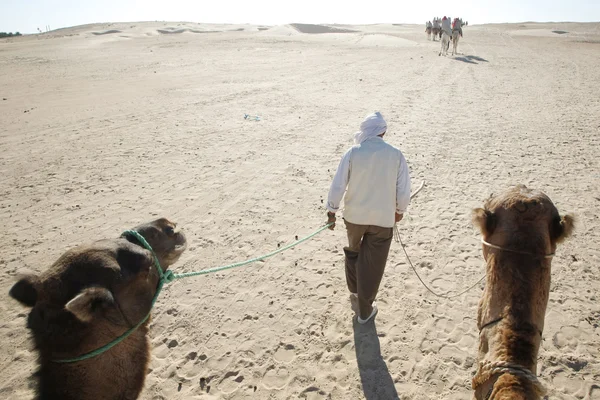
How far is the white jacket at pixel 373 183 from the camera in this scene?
13.0 ft

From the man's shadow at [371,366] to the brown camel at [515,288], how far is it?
1489mm

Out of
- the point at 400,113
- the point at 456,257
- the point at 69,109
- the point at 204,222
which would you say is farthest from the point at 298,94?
the point at 456,257

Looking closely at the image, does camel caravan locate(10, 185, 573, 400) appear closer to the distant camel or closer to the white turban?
the white turban

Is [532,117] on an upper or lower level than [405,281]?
upper

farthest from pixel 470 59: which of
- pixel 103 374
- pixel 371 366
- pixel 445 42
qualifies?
pixel 103 374

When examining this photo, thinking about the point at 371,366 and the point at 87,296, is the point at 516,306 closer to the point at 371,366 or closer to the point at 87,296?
the point at 371,366

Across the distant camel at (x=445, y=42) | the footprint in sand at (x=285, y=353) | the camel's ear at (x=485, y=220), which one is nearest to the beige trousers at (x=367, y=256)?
the footprint in sand at (x=285, y=353)

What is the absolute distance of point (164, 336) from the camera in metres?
4.50

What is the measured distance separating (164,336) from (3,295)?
2397mm

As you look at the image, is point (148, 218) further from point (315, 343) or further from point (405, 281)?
point (405, 281)

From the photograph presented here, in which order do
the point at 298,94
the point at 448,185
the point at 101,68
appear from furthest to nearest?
the point at 101,68 < the point at 298,94 < the point at 448,185

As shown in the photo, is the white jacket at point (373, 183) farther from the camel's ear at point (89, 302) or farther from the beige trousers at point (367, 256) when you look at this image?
the camel's ear at point (89, 302)

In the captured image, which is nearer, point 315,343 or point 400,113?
point 315,343

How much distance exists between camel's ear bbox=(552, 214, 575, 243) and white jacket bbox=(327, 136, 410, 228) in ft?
5.16
